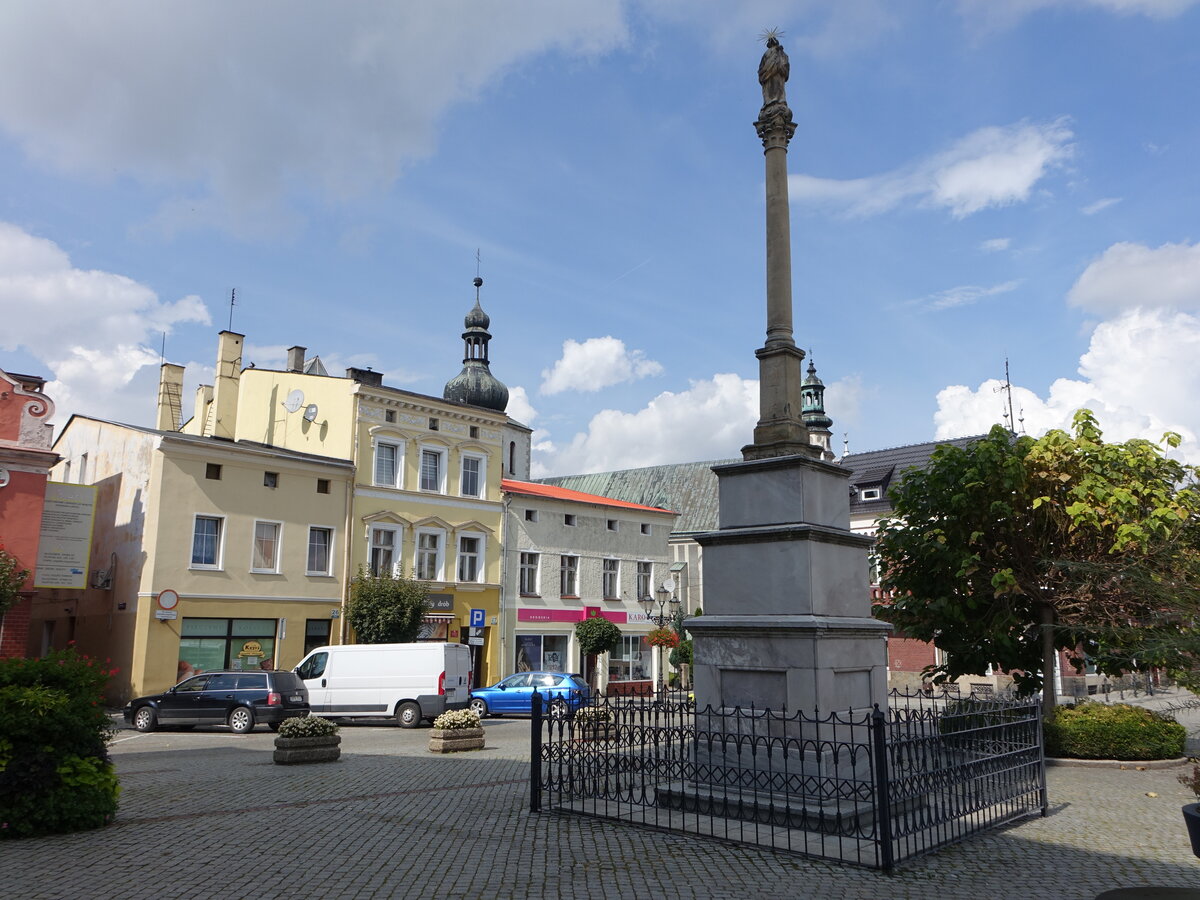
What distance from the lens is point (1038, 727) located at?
11281mm

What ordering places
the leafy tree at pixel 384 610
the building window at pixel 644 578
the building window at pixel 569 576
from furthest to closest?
1. the building window at pixel 644 578
2. the building window at pixel 569 576
3. the leafy tree at pixel 384 610

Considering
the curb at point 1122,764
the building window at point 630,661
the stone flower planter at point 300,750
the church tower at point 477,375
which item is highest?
the church tower at point 477,375

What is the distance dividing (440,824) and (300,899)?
3.14 metres

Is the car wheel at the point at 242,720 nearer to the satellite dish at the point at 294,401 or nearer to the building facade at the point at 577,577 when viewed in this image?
the building facade at the point at 577,577

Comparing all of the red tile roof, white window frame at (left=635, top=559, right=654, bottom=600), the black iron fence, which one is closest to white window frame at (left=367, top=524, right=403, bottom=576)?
the red tile roof

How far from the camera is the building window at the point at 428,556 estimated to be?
Result: 110 feet

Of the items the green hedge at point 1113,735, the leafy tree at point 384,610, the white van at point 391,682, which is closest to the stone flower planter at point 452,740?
the white van at point 391,682

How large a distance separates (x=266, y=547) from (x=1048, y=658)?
22.9 metres

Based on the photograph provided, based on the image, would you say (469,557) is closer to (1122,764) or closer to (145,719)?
(145,719)

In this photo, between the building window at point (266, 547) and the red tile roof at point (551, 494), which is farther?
the red tile roof at point (551, 494)

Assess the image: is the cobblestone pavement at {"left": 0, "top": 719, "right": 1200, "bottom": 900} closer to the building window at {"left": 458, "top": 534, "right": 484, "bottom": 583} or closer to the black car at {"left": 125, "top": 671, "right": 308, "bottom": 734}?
the black car at {"left": 125, "top": 671, "right": 308, "bottom": 734}

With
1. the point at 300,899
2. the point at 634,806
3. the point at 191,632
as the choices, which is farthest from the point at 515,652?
the point at 300,899

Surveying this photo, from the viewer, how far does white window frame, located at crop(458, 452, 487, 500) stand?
35.4 meters

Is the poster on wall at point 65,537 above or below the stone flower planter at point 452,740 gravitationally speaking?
above
